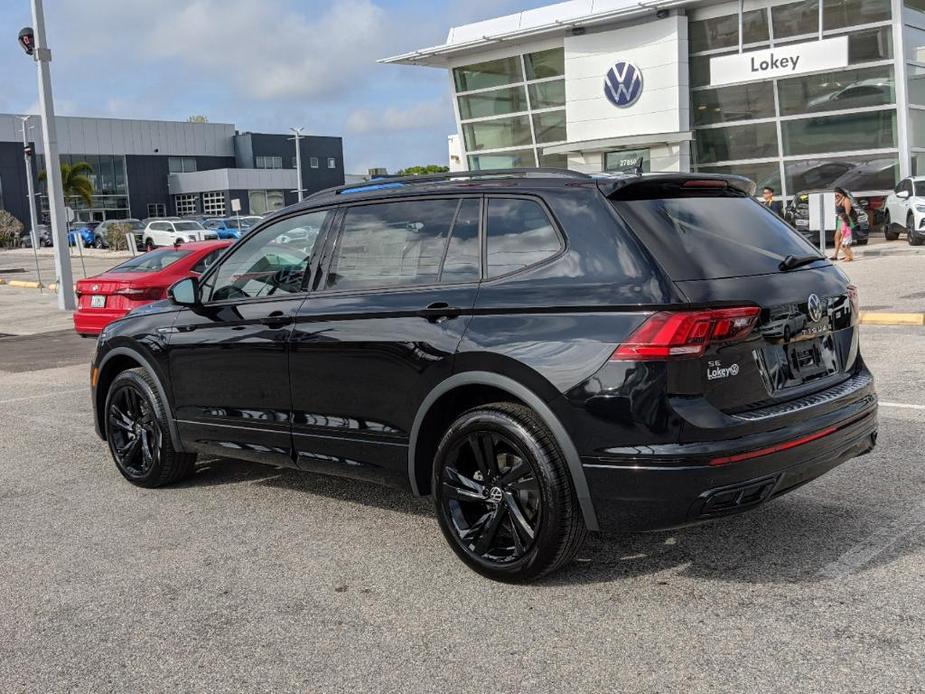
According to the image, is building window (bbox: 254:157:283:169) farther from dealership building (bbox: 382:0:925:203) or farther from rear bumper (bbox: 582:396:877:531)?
rear bumper (bbox: 582:396:877:531)

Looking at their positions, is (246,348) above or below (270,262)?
below

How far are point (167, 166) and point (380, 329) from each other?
297 ft

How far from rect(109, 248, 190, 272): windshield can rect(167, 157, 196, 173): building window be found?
266ft

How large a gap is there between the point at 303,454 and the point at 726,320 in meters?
2.39

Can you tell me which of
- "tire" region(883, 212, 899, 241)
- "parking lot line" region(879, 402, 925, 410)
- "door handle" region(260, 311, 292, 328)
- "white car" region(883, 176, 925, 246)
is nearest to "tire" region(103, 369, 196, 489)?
"door handle" region(260, 311, 292, 328)

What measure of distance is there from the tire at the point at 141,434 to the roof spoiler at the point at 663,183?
10.5ft

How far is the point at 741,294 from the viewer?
152 inches

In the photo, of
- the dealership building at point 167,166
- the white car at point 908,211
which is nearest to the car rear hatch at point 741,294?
the white car at point 908,211

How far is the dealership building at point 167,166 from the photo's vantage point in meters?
80.8

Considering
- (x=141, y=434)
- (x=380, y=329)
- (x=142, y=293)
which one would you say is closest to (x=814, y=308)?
(x=380, y=329)

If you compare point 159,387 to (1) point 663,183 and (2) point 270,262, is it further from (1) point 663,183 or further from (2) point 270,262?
(1) point 663,183

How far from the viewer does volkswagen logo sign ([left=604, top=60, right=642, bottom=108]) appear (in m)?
32.1

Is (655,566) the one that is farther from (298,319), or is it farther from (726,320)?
(298,319)

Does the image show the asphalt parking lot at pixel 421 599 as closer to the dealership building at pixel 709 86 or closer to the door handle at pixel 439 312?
the door handle at pixel 439 312
